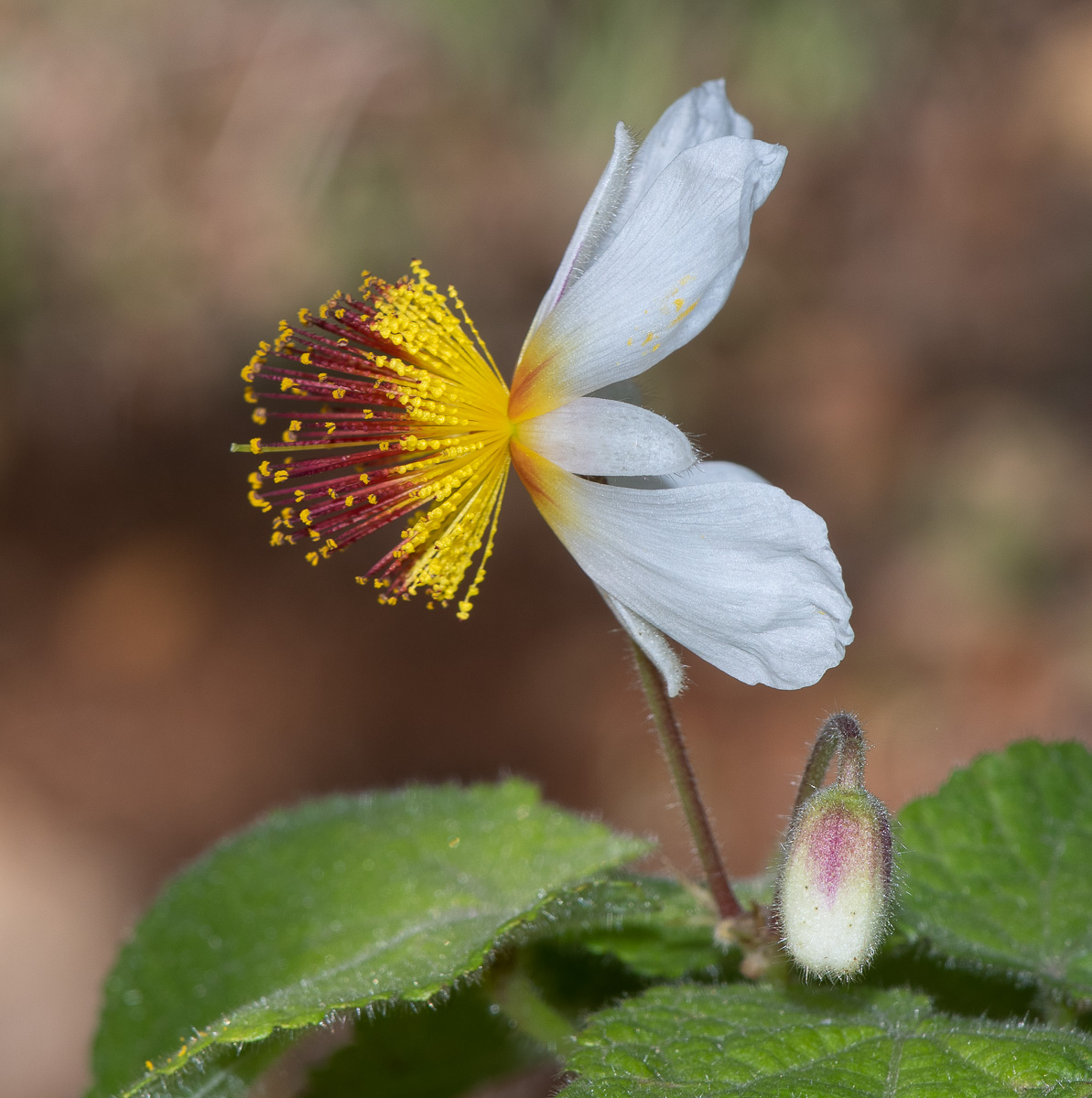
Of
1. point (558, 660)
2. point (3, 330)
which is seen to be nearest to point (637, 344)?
point (558, 660)

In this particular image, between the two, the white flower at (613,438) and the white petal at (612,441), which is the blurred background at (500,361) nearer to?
the white flower at (613,438)

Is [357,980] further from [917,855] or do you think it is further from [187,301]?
[187,301]

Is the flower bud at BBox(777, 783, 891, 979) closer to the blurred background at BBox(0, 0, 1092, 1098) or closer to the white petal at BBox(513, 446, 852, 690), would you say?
the white petal at BBox(513, 446, 852, 690)

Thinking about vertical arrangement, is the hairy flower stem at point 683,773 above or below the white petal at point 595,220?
below

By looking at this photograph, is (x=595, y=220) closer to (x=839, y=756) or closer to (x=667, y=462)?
(x=667, y=462)

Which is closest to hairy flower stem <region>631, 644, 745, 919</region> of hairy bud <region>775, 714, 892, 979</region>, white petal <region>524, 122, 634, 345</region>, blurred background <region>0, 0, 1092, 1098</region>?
hairy bud <region>775, 714, 892, 979</region>

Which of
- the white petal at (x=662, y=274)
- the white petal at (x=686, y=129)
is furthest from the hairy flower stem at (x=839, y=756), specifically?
the white petal at (x=686, y=129)
